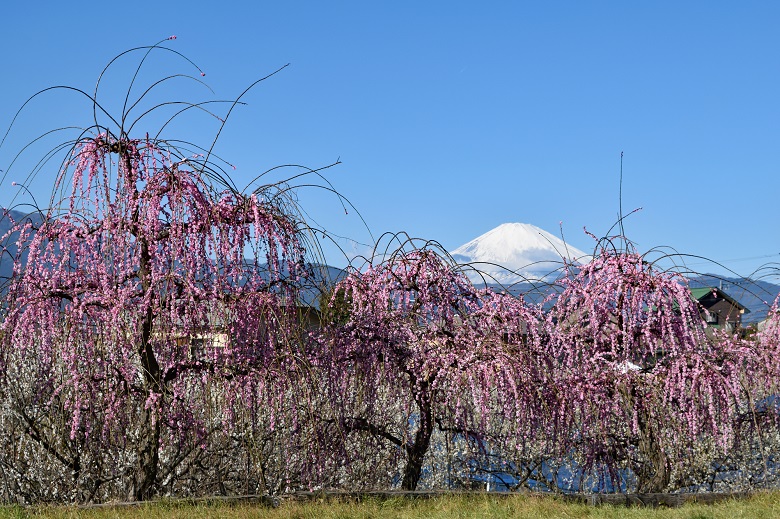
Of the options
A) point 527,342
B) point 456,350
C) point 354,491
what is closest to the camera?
point 354,491

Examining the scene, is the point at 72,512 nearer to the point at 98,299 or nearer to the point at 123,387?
the point at 123,387

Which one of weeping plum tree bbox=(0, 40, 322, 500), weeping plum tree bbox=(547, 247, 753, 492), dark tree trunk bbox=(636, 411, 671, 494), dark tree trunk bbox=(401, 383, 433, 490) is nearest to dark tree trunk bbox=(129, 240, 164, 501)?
weeping plum tree bbox=(0, 40, 322, 500)

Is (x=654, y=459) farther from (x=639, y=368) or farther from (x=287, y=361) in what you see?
(x=287, y=361)

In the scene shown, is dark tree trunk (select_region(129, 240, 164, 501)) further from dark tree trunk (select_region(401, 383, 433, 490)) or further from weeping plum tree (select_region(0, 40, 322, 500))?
dark tree trunk (select_region(401, 383, 433, 490))

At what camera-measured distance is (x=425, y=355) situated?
29.7 feet

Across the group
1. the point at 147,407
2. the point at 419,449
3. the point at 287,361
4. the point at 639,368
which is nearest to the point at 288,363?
the point at 287,361

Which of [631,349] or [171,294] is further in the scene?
[631,349]

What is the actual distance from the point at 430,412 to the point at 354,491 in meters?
1.64

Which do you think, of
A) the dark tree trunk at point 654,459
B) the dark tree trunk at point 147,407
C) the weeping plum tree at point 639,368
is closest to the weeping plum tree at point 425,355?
the weeping plum tree at point 639,368

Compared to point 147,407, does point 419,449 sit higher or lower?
lower

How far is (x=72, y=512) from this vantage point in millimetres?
7422

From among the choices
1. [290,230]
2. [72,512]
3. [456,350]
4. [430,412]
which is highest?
[290,230]

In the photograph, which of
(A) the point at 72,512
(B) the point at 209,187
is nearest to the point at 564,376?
(B) the point at 209,187

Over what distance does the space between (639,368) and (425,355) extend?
113 inches
